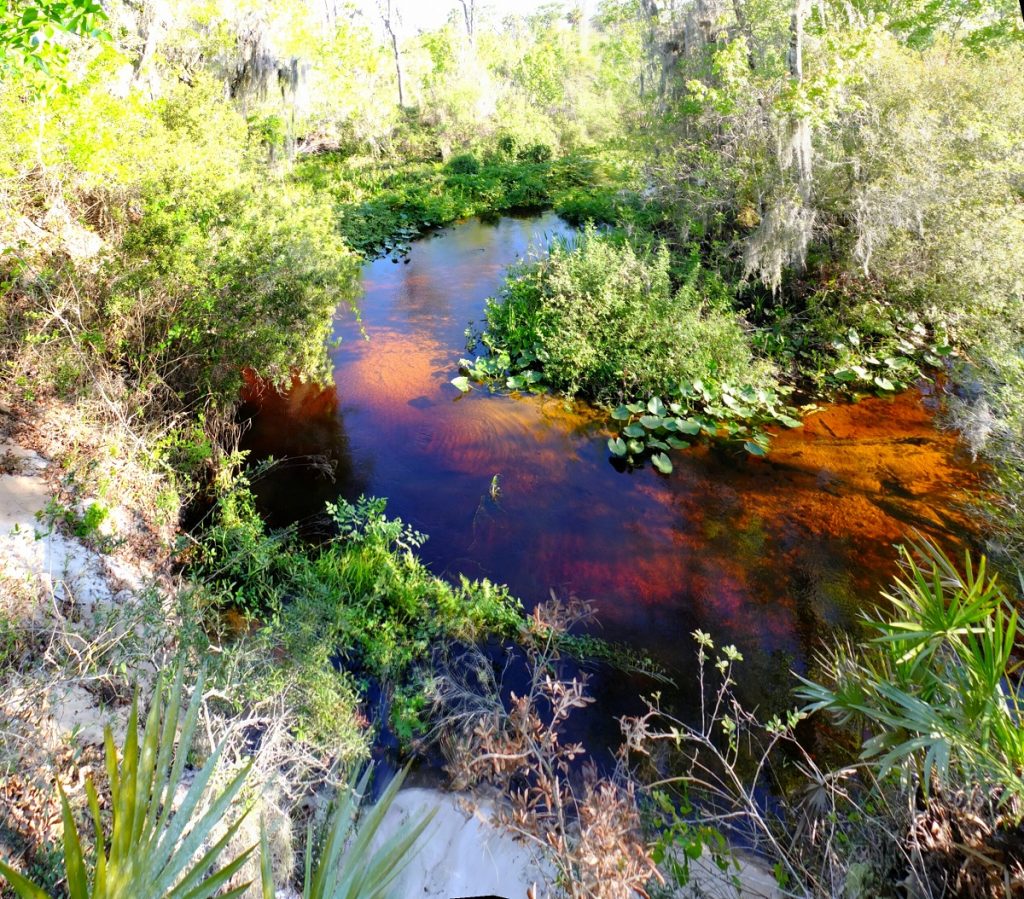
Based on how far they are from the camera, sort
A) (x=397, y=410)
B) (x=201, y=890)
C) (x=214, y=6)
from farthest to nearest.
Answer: (x=214, y=6) → (x=397, y=410) → (x=201, y=890)

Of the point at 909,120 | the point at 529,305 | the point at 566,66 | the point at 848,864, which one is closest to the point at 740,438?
the point at 529,305

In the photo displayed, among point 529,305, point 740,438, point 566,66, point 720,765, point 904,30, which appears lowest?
point 720,765

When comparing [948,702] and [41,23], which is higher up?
[41,23]

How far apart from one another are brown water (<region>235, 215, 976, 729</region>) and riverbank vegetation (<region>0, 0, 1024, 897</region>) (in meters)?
0.35

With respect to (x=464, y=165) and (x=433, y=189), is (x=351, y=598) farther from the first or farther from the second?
(x=464, y=165)

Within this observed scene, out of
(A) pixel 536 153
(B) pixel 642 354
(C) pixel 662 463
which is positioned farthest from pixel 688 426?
(A) pixel 536 153

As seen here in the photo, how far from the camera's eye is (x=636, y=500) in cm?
718

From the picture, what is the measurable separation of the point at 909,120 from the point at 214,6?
12952mm

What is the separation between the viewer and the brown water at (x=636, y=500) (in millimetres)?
5668

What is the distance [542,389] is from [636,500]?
9.58ft

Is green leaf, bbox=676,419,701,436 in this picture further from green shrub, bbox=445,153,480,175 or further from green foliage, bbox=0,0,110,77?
green shrub, bbox=445,153,480,175

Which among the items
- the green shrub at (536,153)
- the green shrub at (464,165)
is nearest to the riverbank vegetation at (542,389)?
the green shrub at (464,165)

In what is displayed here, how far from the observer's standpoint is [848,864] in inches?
103

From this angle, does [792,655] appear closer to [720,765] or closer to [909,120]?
[720,765]
